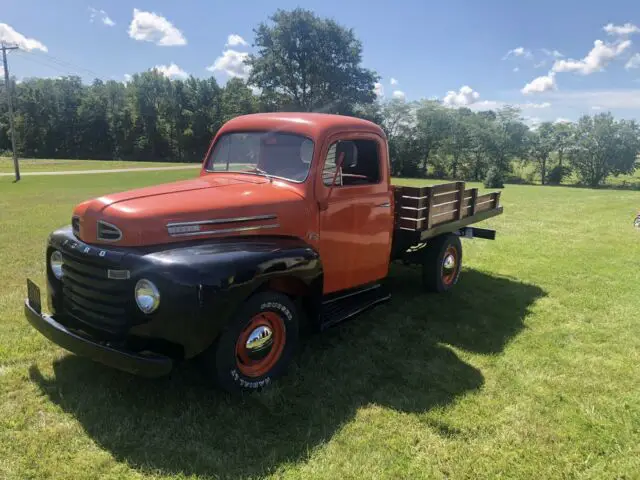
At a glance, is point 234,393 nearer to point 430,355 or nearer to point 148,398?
point 148,398

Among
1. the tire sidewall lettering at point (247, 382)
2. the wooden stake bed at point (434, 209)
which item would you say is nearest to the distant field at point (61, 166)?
the wooden stake bed at point (434, 209)

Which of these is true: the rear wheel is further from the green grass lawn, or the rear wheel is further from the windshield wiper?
the windshield wiper

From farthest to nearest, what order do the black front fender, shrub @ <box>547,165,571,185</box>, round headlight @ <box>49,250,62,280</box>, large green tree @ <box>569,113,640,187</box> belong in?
shrub @ <box>547,165,571,185</box> < large green tree @ <box>569,113,640,187</box> < round headlight @ <box>49,250,62,280</box> < the black front fender

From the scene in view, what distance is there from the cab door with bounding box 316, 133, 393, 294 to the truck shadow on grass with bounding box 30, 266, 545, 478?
692mm

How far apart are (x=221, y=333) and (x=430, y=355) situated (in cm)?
214

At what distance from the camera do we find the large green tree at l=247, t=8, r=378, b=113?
48.1 meters

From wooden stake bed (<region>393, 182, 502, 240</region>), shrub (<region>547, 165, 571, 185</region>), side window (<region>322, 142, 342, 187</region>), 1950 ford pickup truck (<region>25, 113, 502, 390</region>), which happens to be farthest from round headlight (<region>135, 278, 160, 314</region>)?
shrub (<region>547, 165, 571, 185</region>)

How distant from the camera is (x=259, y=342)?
3.60m

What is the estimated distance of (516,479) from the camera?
2.84 m

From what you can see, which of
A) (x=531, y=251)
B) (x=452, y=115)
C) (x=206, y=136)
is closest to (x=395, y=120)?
(x=452, y=115)

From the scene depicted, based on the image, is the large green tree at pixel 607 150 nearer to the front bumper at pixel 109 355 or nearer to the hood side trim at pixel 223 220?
the hood side trim at pixel 223 220

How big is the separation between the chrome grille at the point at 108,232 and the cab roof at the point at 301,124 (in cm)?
179

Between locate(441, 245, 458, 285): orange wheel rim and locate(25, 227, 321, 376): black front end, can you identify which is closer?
locate(25, 227, 321, 376): black front end

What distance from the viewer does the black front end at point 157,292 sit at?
303cm
